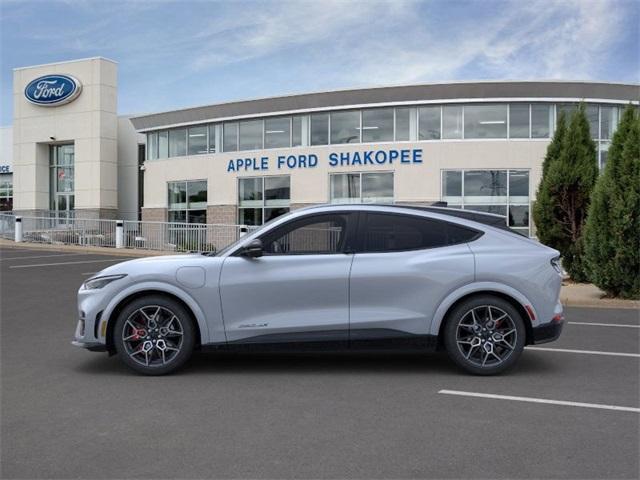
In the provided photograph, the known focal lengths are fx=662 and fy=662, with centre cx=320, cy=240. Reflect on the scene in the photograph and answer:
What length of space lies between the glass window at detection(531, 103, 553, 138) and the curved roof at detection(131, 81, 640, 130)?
46 cm

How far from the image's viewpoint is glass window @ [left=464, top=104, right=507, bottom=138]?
25.0 meters

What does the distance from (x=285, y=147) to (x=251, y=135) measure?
191 cm

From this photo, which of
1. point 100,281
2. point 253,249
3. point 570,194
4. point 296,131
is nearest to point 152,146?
point 296,131

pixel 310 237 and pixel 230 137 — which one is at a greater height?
pixel 230 137

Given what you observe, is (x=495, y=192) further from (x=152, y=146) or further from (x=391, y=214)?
(x=391, y=214)

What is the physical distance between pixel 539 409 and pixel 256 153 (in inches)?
967

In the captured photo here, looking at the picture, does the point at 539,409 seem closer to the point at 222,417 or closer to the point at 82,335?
the point at 222,417

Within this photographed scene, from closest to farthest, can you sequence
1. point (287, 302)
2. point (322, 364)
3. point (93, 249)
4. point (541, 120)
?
point (287, 302)
point (322, 364)
point (93, 249)
point (541, 120)

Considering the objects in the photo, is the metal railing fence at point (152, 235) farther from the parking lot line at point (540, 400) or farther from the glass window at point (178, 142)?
the parking lot line at point (540, 400)

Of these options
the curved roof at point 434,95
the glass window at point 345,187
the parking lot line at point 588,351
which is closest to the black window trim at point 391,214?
the parking lot line at point 588,351

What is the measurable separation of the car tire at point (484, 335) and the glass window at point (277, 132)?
2277cm

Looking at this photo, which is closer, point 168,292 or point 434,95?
point 168,292

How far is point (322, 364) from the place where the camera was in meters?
6.70

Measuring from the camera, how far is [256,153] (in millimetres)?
28688
